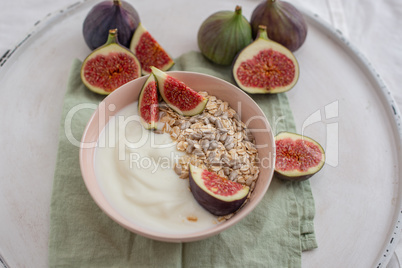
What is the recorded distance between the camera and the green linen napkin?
1.69m

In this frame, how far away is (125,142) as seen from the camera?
1.76m

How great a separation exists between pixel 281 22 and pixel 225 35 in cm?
35

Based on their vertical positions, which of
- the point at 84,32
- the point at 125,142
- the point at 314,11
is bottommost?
the point at 125,142

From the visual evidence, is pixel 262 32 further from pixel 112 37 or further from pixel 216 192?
pixel 216 192

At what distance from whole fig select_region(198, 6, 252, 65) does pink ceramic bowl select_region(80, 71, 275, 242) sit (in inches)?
14.0

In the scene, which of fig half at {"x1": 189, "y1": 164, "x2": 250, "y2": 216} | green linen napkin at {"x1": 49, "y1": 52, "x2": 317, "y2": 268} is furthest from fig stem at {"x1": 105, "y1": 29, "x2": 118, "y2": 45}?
fig half at {"x1": 189, "y1": 164, "x2": 250, "y2": 216}

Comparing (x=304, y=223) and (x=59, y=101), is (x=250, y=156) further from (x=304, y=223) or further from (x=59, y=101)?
(x=59, y=101)

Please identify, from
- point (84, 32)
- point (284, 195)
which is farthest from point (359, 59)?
point (84, 32)

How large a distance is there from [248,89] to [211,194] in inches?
33.4

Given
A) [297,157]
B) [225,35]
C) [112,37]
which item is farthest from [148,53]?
[297,157]

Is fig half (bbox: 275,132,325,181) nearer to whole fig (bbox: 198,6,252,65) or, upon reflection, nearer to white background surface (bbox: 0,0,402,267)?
whole fig (bbox: 198,6,252,65)

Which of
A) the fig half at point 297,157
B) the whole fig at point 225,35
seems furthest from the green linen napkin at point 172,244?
the whole fig at point 225,35

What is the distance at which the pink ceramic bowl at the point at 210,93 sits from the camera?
1515 millimetres

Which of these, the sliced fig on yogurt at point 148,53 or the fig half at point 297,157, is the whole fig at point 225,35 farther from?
the fig half at point 297,157
